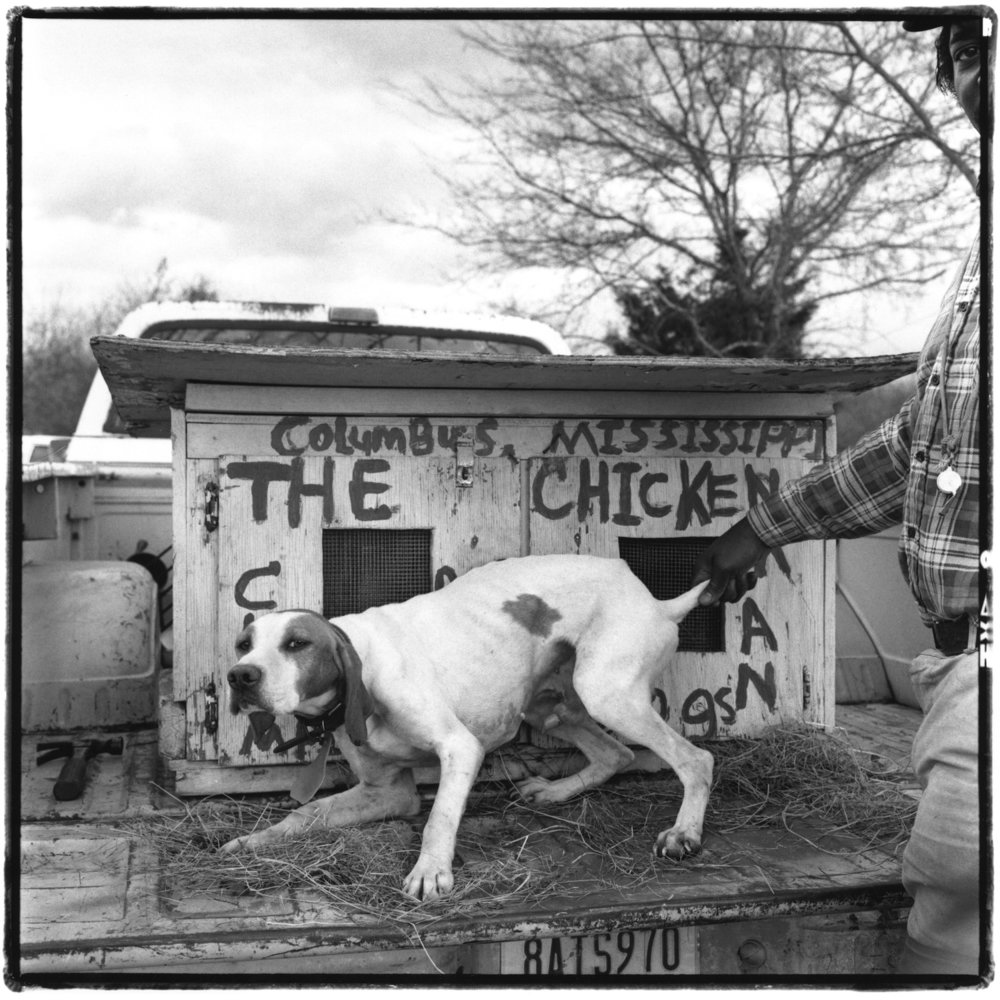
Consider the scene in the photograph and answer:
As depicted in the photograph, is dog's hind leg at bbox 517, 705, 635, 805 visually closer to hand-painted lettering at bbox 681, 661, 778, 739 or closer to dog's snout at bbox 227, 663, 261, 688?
hand-painted lettering at bbox 681, 661, 778, 739

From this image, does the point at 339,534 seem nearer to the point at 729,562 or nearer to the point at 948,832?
the point at 729,562

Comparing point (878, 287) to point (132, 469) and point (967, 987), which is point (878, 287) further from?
point (967, 987)

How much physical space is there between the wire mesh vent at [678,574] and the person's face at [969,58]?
1510mm

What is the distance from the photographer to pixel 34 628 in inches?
136

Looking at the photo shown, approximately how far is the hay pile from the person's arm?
0.59m

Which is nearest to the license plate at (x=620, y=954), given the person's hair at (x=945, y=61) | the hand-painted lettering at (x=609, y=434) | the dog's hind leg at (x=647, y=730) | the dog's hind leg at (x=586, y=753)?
the dog's hind leg at (x=647, y=730)

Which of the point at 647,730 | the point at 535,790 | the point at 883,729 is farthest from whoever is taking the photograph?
the point at 883,729

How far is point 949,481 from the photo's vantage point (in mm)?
2047

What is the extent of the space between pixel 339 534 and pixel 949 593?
1707 millimetres

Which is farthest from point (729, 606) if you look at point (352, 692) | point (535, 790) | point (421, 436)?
point (352, 692)

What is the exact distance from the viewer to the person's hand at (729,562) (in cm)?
283

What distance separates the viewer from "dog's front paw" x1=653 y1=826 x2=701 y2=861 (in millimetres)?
2477

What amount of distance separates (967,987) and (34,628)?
3.02 metres

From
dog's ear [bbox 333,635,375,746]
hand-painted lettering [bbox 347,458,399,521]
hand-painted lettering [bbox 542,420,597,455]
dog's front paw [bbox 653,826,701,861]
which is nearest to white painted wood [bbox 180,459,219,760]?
hand-painted lettering [bbox 347,458,399,521]
